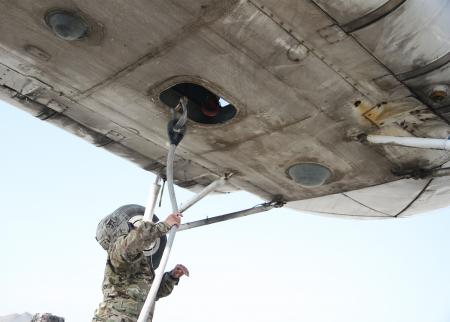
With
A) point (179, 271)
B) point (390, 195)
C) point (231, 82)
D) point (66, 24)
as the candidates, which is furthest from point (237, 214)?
point (66, 24)

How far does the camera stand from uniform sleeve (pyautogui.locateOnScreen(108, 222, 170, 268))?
5359mm

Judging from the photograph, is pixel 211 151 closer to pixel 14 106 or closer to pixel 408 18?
pixel 14 106

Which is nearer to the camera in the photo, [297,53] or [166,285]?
[297,53]

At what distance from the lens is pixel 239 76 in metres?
4.88

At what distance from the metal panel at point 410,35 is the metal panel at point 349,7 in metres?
0.16

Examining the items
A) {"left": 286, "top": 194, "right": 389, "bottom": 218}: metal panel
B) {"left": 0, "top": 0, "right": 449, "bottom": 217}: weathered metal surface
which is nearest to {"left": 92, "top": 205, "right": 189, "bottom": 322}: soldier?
{"left": 0, "top": 0, "right": 449, "bottom": 217}: weathered metal surface

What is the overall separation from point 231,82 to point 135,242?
2153mm

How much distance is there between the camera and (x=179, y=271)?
651cm

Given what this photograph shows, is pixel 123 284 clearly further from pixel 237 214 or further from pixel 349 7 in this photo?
pixel 349 7

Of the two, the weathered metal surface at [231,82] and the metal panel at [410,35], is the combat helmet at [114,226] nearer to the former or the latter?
the weathered metal surface at [231,82]

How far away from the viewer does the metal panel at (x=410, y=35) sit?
3938mm

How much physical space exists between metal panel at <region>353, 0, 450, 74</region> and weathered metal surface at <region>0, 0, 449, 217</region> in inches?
5.8

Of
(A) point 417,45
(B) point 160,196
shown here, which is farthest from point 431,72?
(B) point 160,196

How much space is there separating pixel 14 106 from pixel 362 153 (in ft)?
16.2
